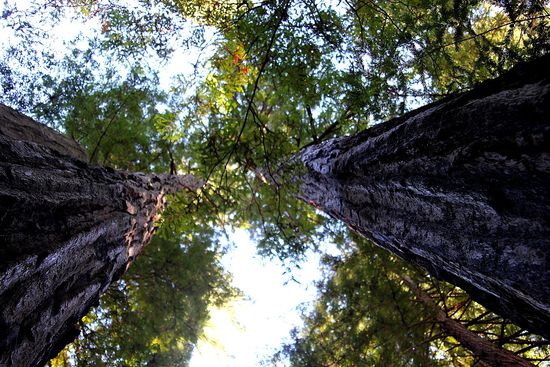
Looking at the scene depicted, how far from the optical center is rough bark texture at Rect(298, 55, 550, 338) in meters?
1.28

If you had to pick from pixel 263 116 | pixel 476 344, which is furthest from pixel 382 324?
pixel 263 116

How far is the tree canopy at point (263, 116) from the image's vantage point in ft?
11.3

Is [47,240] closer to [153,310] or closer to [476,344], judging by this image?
[476,344]

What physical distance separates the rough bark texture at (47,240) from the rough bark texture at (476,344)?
4550mm

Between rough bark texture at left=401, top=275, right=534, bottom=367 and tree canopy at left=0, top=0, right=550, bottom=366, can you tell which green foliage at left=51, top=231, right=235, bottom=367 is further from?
rough bark texture at left=401, top=275, right=534, bottom=367

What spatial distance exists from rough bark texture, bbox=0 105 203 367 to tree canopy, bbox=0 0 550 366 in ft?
3.04

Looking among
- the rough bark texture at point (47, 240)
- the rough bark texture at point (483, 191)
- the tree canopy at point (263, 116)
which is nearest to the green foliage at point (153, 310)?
the tree canopy at point (263, 116)

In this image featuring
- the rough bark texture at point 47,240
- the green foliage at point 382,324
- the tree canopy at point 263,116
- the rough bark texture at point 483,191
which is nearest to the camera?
the rough bark texture at point 483,191

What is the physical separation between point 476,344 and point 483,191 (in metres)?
3.87

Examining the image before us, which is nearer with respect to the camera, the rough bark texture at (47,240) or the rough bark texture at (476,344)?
the rough bark texture at (47,240)

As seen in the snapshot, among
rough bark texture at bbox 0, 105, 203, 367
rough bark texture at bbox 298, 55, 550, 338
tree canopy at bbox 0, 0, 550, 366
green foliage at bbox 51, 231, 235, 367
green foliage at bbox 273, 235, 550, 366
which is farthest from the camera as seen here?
green foliage at bbox 51, 231, 235, 367

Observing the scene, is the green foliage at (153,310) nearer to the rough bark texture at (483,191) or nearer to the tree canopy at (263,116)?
the tree canopy at (263,116)

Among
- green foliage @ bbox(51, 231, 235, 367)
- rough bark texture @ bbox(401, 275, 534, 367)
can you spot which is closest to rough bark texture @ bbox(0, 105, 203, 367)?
green foliage @ bbox(51, 231, 235, 367)

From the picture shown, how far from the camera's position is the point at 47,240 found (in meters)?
1.88
